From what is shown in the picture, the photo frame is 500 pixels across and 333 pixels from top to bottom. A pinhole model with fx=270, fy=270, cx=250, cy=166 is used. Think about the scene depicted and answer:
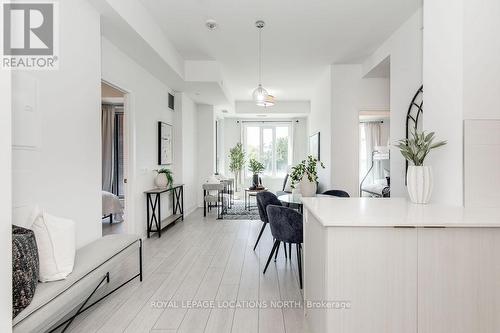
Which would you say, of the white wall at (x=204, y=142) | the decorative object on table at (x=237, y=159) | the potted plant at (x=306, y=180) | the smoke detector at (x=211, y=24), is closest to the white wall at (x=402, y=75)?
the potted plant at (x=306, y=180)

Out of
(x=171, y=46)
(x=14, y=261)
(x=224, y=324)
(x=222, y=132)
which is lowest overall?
(x=224, y=324)

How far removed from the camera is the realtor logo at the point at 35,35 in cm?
194

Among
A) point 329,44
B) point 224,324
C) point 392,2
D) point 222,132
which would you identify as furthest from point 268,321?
point 222,132

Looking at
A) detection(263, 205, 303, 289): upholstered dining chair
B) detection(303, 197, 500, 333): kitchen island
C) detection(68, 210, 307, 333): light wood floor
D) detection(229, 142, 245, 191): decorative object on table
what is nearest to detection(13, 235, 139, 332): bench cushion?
detection(68, 210, 307, 333): light wood floor

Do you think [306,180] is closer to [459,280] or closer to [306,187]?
[306,187]

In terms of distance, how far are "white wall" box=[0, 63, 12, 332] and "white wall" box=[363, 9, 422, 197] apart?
3751 millimetres

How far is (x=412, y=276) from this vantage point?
1402mm

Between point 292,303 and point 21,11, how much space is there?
3.12 metres

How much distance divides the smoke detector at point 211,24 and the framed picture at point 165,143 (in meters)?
2.00

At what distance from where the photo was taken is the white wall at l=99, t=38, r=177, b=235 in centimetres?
338

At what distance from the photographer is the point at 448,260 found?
4.61 ft

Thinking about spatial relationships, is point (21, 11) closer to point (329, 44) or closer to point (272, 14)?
point (272, 14)

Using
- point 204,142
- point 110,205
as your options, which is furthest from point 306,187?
point 204,142

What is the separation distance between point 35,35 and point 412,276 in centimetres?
300
